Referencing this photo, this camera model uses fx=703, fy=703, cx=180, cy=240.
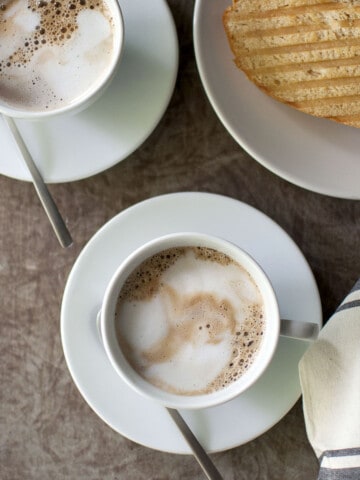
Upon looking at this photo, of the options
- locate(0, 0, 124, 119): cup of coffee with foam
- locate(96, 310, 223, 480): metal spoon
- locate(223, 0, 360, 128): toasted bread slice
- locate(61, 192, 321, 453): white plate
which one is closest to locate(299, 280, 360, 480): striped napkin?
locate(61, 192, 321, 453): white plate

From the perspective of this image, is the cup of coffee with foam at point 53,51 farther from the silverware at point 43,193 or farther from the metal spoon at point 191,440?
the metal spoon at point 191,440

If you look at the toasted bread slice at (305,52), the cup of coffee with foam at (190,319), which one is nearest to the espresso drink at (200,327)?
the cup of coffee with foam at (190,319)

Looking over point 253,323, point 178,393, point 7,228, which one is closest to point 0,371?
point 7,228

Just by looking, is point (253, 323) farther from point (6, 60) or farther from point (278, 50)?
point (6, 60)

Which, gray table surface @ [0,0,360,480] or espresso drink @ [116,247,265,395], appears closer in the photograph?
espresso drink @ [116,247,265,395]

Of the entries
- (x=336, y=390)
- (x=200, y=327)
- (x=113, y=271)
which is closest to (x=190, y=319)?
(x=200, y=327)

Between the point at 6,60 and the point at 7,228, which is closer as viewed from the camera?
the point at 6,60

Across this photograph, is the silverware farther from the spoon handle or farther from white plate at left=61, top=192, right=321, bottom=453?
the spoon handle
